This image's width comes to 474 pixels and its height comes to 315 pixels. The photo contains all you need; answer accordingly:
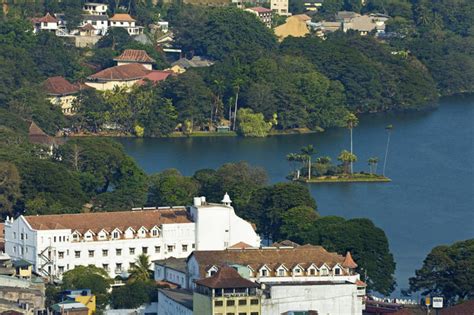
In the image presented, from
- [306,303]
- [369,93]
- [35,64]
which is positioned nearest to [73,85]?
[35,64]

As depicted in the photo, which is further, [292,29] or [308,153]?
[292,29]

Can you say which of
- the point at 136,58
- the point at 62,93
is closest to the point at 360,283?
the point at 62,93

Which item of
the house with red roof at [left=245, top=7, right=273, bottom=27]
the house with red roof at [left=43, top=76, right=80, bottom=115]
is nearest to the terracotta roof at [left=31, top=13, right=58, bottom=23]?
the house with red roof at [left=245, top=7, right=273, bottom=27]

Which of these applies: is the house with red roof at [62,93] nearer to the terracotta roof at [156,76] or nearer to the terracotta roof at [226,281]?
the terracotta roof at [156,76]

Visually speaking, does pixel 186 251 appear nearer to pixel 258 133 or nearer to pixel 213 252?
pixel 213 252

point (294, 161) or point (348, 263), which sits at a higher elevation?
point (294, 161)

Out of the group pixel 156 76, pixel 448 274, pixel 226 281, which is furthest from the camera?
pixel 156 76

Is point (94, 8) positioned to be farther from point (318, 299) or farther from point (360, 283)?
point (318, 299)
